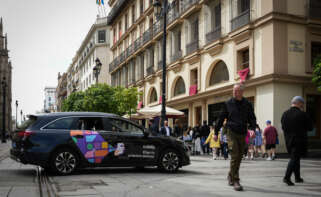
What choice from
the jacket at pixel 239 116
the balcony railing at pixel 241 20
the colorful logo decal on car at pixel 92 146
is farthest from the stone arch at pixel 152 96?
the jacket at pixel 239 116

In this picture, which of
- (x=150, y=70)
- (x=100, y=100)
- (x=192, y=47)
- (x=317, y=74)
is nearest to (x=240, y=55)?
(x=317, y=74)

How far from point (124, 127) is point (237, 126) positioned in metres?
3.79

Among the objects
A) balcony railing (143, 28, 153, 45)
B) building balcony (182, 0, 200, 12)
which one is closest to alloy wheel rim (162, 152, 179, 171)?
building balcony (182, 0, 200, 12)

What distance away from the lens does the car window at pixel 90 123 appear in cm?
1001

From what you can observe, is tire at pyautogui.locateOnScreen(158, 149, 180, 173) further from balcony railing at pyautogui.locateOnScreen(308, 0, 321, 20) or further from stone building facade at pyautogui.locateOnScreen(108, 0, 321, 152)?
balcony railing at pyautogui.locateOnScreen(308, 0, 321, 20)

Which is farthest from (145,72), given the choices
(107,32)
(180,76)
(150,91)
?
(107,32)

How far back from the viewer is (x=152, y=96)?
3697 cm

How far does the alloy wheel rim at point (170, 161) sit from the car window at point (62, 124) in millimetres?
2564

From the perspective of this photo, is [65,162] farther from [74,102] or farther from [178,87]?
[74,102]

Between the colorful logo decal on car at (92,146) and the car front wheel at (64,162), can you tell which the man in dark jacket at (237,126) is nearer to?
the colorful logo decal on car at (92,146)

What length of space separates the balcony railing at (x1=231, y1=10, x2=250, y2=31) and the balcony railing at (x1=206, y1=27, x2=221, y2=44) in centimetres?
156

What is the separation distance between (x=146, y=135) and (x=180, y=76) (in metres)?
19.7

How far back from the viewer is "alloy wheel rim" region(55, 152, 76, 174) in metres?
9.61

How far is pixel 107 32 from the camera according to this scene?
6147 cm
